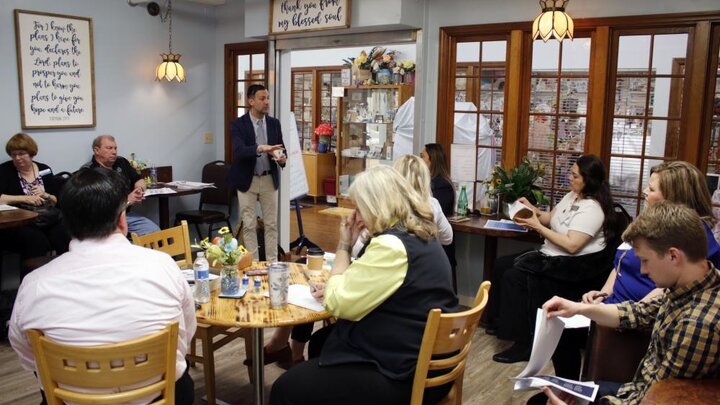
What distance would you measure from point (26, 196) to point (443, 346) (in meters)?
3.60

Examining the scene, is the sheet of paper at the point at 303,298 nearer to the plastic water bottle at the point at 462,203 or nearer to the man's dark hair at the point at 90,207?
the man's dark hair at the point at 90,207

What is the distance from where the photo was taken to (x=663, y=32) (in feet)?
13.1

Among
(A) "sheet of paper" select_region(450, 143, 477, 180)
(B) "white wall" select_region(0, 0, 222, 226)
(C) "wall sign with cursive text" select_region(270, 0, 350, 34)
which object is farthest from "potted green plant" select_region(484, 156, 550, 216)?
(B) "white wall" select_region(0, 0, 222, 226)

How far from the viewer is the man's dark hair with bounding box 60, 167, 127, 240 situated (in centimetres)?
194

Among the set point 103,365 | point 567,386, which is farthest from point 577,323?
point 103,365

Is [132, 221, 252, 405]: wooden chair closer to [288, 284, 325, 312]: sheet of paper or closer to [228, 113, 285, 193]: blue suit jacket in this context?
[288, 284, 325, 312]: sheet of paper

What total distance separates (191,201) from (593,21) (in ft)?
13.9

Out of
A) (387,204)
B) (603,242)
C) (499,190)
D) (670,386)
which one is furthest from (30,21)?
(670,386)

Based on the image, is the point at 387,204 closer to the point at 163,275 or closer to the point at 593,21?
the point at 163,275

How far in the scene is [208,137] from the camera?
21.9ft

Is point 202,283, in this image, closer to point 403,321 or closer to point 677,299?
point 403,321

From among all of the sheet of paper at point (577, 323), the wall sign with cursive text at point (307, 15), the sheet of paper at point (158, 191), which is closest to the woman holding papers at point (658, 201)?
the sheet of paper at point (577, 323)

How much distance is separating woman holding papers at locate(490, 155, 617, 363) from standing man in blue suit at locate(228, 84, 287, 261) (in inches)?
85.6

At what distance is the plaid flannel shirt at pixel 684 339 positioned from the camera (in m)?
1.69
